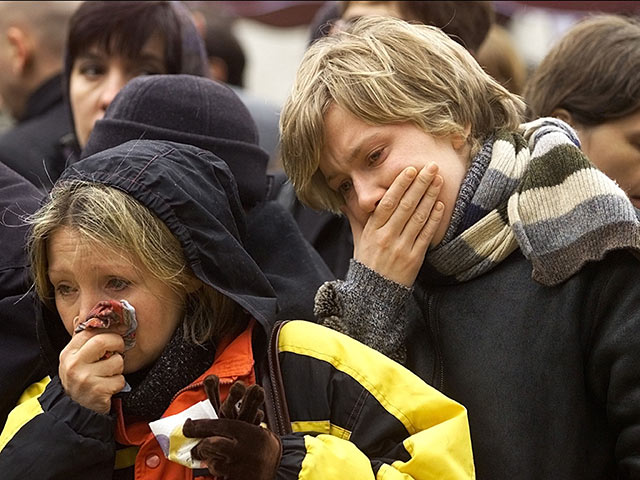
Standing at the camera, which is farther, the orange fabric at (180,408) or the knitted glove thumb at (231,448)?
the orange fabric at (180,408)

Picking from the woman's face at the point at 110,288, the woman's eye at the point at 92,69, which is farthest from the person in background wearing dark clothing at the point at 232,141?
the woman's eye at the point at 92,69

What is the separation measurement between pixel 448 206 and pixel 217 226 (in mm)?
557

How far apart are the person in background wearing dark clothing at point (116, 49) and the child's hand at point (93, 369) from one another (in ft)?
4.84

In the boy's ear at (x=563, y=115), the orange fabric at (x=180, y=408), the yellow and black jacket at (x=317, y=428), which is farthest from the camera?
the boy's ear at (x=563, y=115)

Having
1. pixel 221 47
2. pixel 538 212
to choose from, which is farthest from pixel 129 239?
pixel 221 47

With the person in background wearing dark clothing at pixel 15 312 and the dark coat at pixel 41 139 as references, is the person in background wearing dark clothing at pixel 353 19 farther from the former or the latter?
the dark coat at pixel 41 139

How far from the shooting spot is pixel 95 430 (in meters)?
2.27

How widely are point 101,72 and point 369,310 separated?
1701 millimetres

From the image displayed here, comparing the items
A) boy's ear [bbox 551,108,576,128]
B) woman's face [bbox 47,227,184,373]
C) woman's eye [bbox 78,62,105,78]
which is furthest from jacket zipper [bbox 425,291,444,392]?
woman's eye [bbox 78,62,105,78]

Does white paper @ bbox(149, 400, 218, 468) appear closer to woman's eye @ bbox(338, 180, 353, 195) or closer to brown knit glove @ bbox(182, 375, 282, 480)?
brown knit glove @ bbox(182, 375, 282, 480)

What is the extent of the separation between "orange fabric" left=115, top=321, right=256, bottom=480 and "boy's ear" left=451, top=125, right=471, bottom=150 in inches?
27.8

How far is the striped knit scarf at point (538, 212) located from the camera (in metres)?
2.22

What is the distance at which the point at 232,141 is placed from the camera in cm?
283

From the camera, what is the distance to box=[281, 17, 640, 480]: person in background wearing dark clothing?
2252mm
